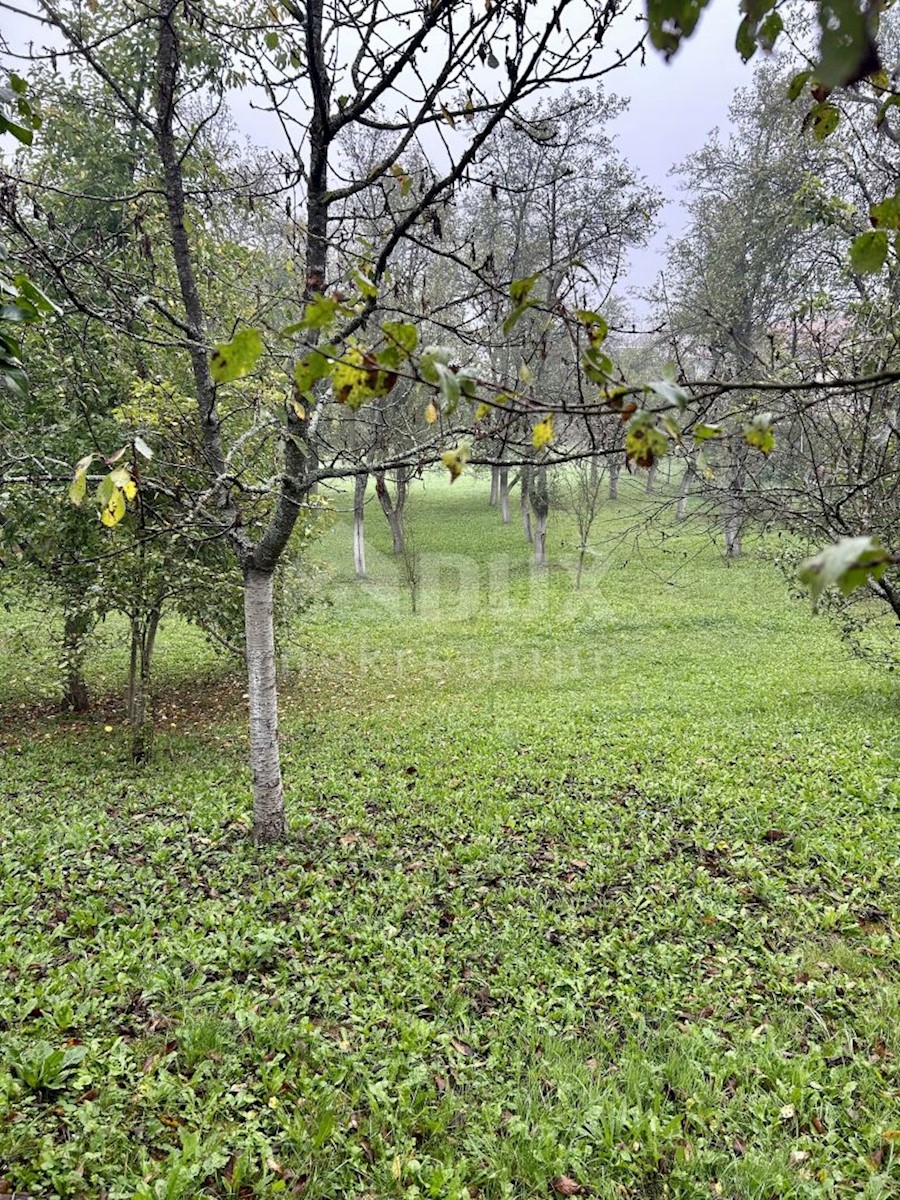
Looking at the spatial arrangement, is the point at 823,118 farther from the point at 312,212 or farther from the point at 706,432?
the point at 312,212

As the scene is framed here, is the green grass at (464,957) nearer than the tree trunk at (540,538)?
Yes

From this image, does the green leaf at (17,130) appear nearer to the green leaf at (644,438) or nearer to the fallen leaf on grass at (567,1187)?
the green leaf at (644,438)

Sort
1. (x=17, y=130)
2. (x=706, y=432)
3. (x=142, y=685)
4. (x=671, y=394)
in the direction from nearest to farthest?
(x=671, y=394), (x=706, y=432), (x=17, y=130), (x=142, y=685)

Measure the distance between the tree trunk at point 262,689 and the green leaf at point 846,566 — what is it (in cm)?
423

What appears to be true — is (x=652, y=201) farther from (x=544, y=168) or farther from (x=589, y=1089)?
(x=589, y=1089)

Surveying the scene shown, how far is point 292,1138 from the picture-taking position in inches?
100.0

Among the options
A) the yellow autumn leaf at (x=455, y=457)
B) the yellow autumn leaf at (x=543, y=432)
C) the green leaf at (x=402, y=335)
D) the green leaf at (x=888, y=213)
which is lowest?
the yellow autumn leaf at (x=455, y=457)

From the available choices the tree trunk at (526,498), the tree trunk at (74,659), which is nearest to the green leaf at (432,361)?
the tree trunk at (74,659)

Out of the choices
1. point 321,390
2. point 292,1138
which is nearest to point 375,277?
point 321,390

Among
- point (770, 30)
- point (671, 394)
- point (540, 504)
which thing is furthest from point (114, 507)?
point (540, 504)

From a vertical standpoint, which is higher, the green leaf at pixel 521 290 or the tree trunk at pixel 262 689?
the green leaf at pixel 521 290

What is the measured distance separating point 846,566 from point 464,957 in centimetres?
381

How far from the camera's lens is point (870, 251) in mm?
1322

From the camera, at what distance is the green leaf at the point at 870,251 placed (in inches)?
50.9
